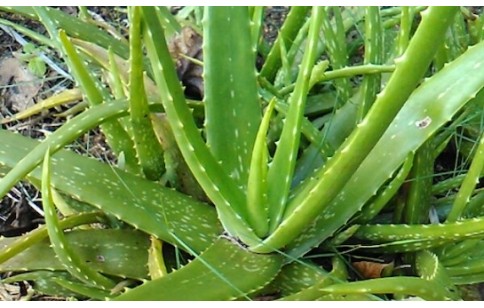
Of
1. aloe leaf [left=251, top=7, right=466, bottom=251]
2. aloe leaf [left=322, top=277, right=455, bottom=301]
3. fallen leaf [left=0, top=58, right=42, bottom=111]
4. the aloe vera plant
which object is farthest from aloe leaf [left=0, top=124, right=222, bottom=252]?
fallen leaf [left=0, top=58, right=42, bottom=111]

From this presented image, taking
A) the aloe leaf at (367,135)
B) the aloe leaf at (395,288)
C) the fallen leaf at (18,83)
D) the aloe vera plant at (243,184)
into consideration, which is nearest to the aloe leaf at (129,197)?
the aloe vera plant at (243,184)

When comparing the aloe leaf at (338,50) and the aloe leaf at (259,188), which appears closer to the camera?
the aloe leaf at (259,188)

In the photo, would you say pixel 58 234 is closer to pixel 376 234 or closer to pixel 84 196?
pixel 84 196

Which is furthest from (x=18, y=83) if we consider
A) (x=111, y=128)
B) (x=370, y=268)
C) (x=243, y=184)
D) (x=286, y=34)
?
(x=370, y=268)

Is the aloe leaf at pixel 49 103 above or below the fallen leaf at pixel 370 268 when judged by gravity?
above

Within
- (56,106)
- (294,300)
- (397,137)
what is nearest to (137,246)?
(294,300)

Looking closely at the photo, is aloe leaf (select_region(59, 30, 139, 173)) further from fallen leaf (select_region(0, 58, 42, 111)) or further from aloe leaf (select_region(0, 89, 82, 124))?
fallen leaf (select_region(0, 58, 42, 111))

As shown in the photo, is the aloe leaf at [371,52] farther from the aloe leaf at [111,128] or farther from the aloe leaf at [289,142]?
the aloe leaf at [111,128]

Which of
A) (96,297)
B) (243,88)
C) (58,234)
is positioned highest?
(243,88)
